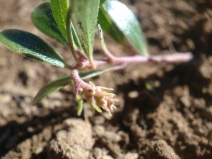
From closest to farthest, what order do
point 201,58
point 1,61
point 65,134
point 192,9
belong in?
point 65,134 < point 201,58 < point 1,61 < point 192,9

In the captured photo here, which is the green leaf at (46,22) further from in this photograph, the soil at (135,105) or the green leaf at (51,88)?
the soil at (135,105)

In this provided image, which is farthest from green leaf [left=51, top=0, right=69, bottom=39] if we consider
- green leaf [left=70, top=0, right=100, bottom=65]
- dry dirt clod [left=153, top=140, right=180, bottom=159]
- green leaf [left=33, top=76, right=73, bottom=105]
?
dry dirt clod [left=153, top=140, right=180, bottom=159]

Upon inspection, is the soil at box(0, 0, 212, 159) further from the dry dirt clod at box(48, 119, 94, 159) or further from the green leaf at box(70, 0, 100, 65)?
the green leaf at box(70, 0, 100, 65)

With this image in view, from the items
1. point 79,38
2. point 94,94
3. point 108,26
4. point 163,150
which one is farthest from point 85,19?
point 163,150

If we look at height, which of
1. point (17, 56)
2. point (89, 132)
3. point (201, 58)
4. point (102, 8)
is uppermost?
point (102, 8)

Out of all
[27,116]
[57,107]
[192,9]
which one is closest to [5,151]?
[27,116]

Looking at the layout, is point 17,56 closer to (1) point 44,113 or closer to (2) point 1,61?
(2) point 1,61

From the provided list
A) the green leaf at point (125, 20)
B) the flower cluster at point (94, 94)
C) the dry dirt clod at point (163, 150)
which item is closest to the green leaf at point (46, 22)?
the green leaf at point (125, 20)
